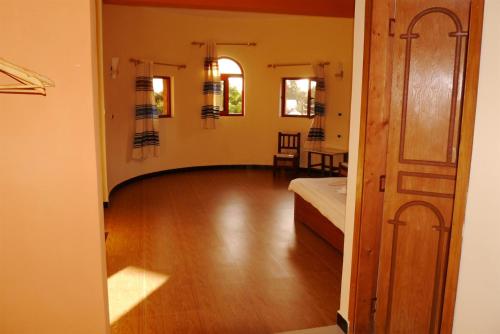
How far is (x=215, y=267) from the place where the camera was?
3576 millimetres

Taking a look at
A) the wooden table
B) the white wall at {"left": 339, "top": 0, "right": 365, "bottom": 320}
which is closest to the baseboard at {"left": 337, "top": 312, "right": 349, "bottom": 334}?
the white wall at {"left": 339, "top": 0, "right": 365, "bottom": 320}

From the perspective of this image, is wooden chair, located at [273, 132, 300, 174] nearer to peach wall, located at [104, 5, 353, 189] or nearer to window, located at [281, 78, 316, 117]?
peach wall, located at [104, 5, 353, 189]

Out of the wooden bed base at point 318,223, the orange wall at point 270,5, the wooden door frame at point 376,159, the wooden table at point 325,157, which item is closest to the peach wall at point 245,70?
the wooden table at point 325,157

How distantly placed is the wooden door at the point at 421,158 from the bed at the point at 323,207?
1302mm

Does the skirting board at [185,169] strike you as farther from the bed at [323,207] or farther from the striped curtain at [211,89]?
the bed at [323,207]

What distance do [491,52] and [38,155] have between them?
6.92 ft

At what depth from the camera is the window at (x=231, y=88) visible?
825cm

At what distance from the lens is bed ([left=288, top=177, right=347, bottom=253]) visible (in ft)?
12.7

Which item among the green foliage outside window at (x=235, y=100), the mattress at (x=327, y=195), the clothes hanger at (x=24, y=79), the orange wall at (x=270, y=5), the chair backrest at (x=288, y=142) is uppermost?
the orange wall at (x=270, y=5)

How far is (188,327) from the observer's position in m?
2.65

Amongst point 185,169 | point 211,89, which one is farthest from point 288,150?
point 185,169

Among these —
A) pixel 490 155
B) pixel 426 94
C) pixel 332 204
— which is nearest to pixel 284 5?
pixel 332 204

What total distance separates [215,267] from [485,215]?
219 cm

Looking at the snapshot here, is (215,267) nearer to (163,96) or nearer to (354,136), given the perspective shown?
(354,136)
